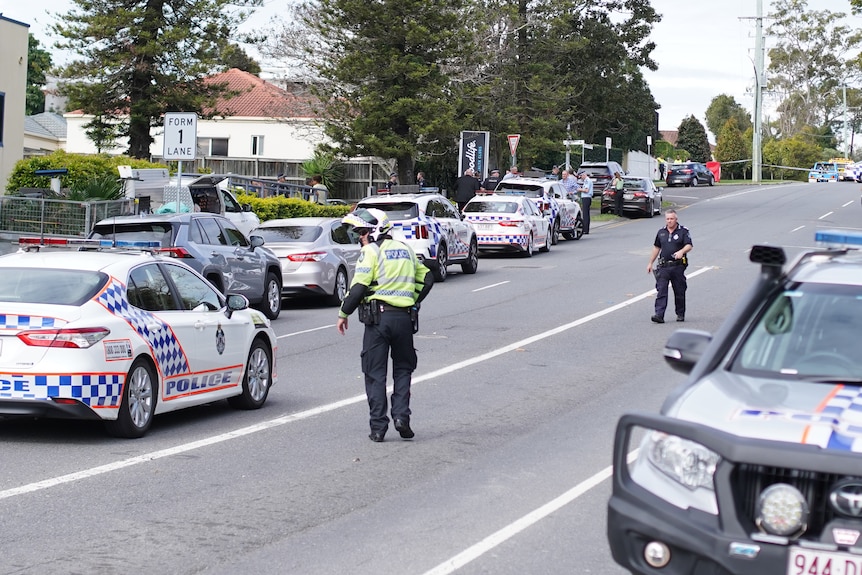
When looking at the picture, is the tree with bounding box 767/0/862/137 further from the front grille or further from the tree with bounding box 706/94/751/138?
the front grille

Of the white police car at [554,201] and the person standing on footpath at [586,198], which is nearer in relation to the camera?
the white police car at [554,201]

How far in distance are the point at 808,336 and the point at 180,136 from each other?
703 inches

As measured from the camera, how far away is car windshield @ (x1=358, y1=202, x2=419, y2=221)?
83.1ft

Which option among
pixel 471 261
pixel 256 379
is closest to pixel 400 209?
pixel 471 261

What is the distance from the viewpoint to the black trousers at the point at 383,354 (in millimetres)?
10180

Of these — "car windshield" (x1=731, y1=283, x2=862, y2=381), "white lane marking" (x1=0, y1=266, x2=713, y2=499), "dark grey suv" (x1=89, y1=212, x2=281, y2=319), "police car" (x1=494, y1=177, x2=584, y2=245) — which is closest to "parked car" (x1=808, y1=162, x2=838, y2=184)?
"police car" (x1=494, y1=177, x2=584, y2=245)

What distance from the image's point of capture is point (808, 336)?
6.28m

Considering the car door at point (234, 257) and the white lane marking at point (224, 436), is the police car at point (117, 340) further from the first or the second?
the car door at point (234, 257)

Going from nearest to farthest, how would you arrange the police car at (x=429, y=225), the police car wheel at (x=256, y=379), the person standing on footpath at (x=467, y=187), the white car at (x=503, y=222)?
1. the police car wheel at (x=256, y=379)
2. the police car at (x=429, y=225)
3. the white car at (x=503, y=222)
4. the person standing on footpath at (x=467, y=187)

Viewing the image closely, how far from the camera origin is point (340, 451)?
9984 millimetres

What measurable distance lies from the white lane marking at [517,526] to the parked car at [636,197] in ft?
124

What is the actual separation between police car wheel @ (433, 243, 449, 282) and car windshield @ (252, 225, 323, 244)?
3.73 metres

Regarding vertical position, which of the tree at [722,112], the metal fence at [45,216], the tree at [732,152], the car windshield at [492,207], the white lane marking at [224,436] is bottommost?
the white lane marking at [224,436]

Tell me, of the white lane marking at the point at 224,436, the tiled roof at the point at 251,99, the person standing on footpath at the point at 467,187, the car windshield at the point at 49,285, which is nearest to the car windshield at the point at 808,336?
the white lane marking at the point at 224,436
